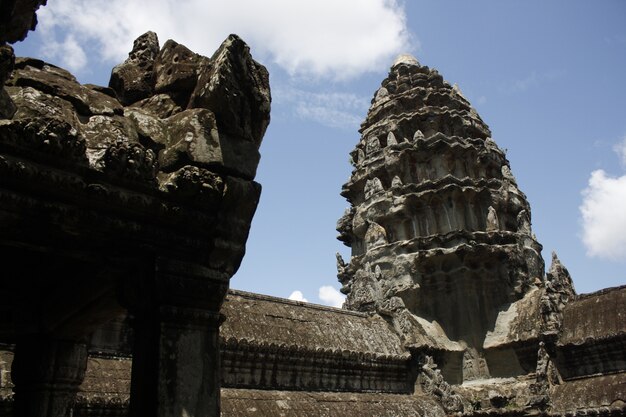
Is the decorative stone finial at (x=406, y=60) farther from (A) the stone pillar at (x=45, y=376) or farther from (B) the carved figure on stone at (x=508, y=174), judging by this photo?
(A) the stone pillar at (x=45, y=376)

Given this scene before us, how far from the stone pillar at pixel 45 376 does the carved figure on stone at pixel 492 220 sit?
71.2 ft

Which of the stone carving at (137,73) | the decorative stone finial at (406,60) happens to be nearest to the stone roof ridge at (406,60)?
the decorative stone finial at (406,60)

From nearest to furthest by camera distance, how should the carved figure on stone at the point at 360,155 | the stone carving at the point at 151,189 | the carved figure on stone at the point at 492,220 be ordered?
1. the stone carving at the point at 151,189
2. the carved figure on stone at the point at 492,220
3. the carved figure on stone at the point at 360,155

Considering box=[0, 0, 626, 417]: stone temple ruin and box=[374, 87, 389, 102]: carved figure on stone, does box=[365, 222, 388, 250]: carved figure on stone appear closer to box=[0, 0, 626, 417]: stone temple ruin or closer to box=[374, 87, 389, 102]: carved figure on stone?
box=[0, 0, 626, 417]: stone temple ruin

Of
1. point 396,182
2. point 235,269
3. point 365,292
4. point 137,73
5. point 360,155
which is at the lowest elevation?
point 235,269

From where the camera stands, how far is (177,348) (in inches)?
153

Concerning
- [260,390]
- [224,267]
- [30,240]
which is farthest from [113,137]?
[260,390]

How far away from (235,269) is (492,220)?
74.6 feet

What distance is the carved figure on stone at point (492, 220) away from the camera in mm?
25250

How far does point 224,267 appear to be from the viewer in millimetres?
4324

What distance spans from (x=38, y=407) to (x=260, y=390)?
9644 mm

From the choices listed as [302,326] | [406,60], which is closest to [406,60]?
[406,60]

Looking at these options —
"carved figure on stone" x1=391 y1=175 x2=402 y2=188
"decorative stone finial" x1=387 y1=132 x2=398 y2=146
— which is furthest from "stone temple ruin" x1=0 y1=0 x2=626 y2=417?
"decorative stone finial" x1=387 y1=132 x2=398 y2=146

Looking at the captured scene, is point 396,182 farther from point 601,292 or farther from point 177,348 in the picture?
point 177,348
